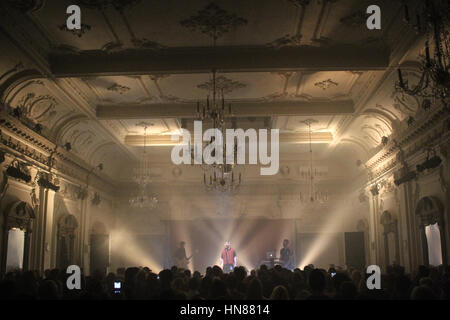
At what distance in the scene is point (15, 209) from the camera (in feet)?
37.8

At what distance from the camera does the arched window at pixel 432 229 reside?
1105 centimetres

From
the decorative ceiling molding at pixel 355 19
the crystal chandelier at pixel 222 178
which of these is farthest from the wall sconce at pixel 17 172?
the decorative ceiling molding at pixel 355 19

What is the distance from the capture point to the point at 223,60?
10.5 m

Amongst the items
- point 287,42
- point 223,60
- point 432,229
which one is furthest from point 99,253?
point 432,229

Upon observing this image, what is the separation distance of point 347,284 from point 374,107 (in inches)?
356

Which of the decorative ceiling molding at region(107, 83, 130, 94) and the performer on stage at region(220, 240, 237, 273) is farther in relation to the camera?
the performer on stage at region(220, 240, 237, 273)

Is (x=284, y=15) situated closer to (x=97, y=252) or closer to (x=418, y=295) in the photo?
(x=418, y=295)

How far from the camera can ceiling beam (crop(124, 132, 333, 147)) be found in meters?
18.0

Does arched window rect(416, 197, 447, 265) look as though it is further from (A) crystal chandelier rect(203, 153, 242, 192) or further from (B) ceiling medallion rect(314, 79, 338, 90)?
(A) crystal chandelier rect(203, 153, 242, 192)

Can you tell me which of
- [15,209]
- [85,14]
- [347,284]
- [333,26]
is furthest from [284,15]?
[15,209]

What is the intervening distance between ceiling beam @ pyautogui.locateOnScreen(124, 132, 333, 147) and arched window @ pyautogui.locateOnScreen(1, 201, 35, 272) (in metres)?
6.36

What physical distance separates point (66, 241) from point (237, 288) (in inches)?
383

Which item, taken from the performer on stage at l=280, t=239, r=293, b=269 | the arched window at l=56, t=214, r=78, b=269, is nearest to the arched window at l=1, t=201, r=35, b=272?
the arched window at l=56, t=214, r=78, b=269

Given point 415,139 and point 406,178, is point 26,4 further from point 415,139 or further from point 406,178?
point 406,178
